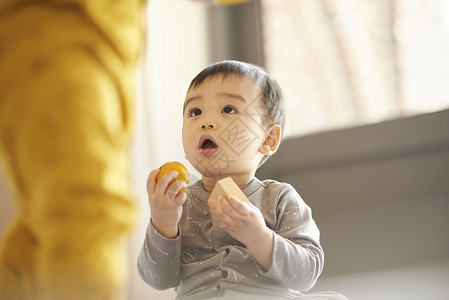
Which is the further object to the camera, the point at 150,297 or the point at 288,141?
the point at 288,141

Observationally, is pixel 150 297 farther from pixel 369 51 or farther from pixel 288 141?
pixel 369 51

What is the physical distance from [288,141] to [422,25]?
579 millimetres

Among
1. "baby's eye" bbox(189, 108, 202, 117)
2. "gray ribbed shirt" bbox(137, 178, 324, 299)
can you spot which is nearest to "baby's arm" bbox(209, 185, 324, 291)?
"gray ribbed shirt" bbox(137, 178, 324, 299)

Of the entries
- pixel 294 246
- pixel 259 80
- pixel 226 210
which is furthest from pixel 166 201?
pixel 259 80

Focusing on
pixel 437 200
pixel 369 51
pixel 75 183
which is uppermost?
pixel 369 51

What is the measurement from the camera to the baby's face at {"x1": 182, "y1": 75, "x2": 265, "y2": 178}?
101cm

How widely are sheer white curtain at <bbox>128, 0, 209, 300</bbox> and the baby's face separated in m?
0.36

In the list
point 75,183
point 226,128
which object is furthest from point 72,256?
point 226,128

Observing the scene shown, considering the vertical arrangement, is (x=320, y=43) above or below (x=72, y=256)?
above

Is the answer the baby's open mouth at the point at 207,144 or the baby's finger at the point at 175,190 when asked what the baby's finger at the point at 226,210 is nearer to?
the baby's finger at the point at 175,190

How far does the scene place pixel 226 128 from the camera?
1.01 m

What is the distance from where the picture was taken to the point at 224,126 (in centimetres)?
101

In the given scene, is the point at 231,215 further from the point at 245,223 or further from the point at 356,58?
the point at 356,58

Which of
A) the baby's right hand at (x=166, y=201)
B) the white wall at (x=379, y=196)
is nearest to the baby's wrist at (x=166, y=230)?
the baby's right hand at (x=166, y=201)
